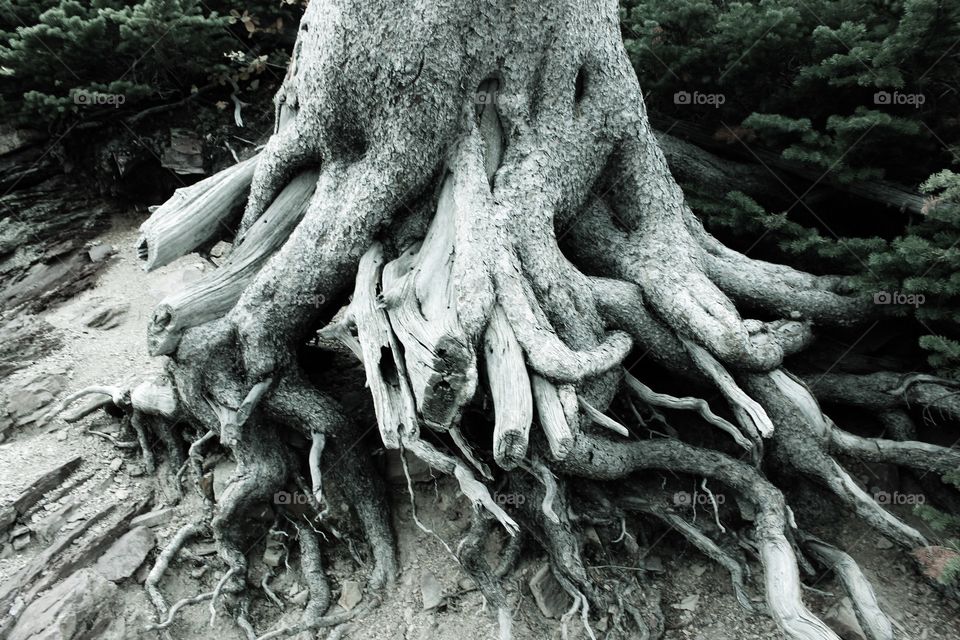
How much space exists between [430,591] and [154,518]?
2.14 meters

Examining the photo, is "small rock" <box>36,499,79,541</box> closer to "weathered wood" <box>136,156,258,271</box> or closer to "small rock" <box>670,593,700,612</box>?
"weathered wood" <box>136,156,258,271</box>

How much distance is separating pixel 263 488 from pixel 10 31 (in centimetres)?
661

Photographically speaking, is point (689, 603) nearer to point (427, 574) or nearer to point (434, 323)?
point (427, 574)

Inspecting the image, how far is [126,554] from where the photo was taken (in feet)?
14.9

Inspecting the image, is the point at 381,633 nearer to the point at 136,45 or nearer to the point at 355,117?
the point at 355,117

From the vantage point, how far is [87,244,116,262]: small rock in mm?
7766

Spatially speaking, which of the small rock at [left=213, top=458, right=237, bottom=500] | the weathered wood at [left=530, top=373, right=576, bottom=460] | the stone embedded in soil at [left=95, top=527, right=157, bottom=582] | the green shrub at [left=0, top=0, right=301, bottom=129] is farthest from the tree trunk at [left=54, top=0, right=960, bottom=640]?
the green shrub at [left=0, top=0, right=301, bottom=129]

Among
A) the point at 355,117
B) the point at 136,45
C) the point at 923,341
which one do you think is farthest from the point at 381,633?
the point at 136,45

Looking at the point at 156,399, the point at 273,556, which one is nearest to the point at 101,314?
the point at 156,399

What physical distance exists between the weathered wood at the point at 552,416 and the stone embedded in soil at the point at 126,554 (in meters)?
3.01

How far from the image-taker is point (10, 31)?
7.53 meters

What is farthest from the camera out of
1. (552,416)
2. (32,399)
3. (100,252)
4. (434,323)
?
(100,252)

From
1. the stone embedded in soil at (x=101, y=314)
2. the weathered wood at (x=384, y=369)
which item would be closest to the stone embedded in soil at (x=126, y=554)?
the weathered wood at (x=384, y=369)

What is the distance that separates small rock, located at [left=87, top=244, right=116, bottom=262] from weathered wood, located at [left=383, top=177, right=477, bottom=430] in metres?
5.12
